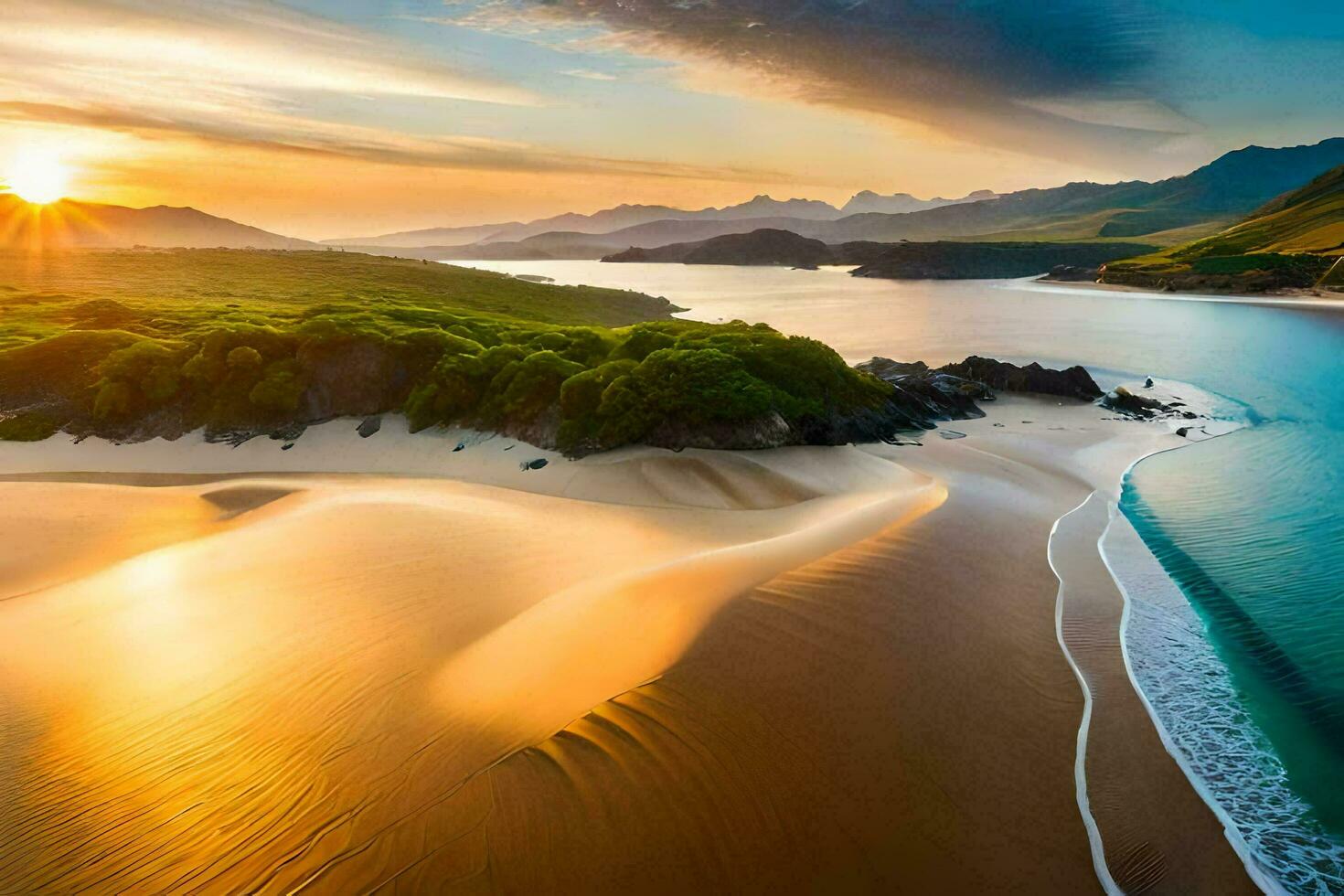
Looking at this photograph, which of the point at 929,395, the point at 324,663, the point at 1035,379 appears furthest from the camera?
the point at 1035,379

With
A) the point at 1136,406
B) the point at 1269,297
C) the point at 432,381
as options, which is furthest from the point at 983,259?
the point at 432,381

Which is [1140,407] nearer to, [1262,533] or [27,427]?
[1262,533]

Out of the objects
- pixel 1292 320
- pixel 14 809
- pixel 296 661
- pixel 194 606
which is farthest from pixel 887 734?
pixel 1292 320

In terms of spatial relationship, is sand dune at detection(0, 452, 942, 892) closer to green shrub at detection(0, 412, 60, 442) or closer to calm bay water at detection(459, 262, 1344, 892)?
calm bay water at detection(459, 262, 1344, 892)

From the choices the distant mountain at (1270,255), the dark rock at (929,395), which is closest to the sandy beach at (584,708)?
the dark rock at (929,395)

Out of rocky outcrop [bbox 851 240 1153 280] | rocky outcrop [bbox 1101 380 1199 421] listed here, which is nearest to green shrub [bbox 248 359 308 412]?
rocky outcrop [bbox 1101 380 1199 421]
